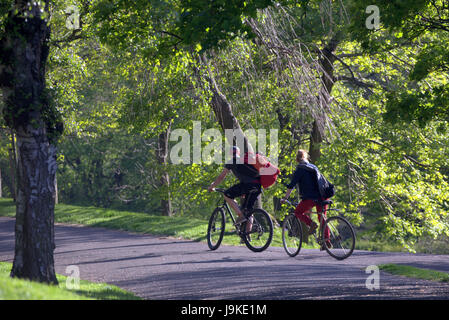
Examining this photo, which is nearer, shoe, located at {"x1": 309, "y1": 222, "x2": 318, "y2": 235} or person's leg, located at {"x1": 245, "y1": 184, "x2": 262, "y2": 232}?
person's leg, located at {"x1": 245, "y1": 184, "x2": 262, "y2": 232}

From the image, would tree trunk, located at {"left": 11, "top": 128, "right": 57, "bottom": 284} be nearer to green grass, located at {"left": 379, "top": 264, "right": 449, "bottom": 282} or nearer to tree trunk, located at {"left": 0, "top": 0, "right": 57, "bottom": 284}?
tree trunk, located at {"left": 0, "top": 0, "right": 57, "bottom": 284}

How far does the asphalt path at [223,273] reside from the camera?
816cm

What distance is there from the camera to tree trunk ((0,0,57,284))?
8406 mm

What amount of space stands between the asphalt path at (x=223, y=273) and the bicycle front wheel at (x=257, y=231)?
269 mm

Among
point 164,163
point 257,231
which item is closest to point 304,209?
point 257,231

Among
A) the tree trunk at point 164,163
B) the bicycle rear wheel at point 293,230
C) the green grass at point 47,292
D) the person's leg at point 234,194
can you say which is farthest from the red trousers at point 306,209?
the tree trunk at point 164,163

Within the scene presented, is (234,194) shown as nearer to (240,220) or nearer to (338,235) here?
(240,220)

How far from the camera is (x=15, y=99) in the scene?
27.8 ft

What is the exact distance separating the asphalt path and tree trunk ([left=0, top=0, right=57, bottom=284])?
147 cm

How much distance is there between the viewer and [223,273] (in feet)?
32.7

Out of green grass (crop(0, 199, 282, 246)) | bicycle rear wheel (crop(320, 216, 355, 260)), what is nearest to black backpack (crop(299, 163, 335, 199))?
bicycle rear wheel (crop(320, 216, 355, 260))

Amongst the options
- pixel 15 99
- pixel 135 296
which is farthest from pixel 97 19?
pixel 135 296

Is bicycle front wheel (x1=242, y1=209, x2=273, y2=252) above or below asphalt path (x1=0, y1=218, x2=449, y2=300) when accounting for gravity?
above

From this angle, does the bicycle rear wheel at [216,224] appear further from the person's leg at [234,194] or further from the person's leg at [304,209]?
the person's leg at [304,209]
